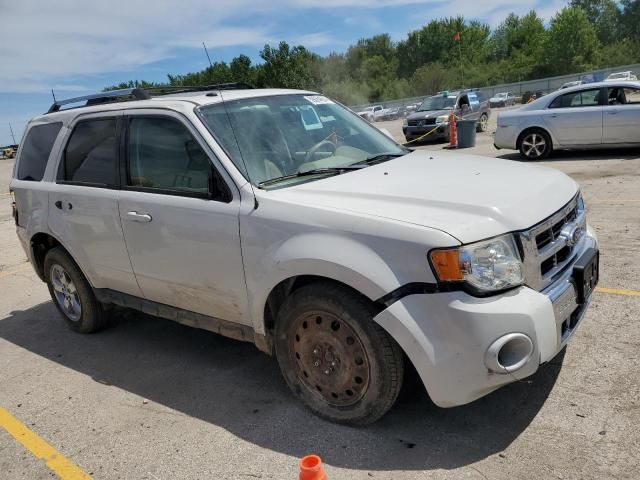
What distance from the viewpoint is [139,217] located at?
12.6ft

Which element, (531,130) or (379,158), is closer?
(379,158)

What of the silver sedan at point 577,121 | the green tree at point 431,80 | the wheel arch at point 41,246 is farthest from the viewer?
the green tree at point 431,80

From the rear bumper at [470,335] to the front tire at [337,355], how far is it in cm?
17

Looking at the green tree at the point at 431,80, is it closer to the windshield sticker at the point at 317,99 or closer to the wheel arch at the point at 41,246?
the windshield sticker at the point at 317,99

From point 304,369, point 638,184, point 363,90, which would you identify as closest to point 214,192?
point 304,369

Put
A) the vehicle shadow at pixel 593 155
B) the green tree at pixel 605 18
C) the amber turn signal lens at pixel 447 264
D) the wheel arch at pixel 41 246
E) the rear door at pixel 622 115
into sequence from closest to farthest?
1. the amber turn signal lens at pixel 447 264
2. the wheel arch at pixel 41 246
3. the rear door at pixel 622 115
4. the vehicle shadow at pixel 593 155
5. the green tree at pixel 605 18

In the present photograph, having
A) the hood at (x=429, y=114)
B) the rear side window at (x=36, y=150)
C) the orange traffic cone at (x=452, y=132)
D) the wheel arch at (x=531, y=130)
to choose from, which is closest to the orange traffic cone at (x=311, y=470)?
the rear side window at (x=36, y=150)

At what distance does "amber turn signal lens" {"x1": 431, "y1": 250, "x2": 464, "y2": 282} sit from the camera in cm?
255

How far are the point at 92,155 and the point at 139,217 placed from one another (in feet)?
3.21

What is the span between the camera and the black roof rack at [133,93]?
445cm

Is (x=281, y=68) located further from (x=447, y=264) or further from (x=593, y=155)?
(x=447, y=264)

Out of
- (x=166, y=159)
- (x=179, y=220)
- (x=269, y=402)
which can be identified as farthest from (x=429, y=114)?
(x=269, y=402)

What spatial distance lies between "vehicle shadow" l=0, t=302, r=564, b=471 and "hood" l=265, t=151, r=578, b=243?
1.13 m

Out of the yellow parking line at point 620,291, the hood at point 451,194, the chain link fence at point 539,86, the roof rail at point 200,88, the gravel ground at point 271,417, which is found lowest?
the chain link fence at point 539,86
